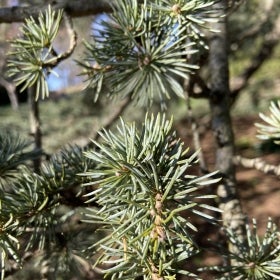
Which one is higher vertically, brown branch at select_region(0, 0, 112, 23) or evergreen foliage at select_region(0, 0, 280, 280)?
brown branch at select_region(0, 0, 112, 23)

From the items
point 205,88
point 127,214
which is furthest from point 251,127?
point 127,214

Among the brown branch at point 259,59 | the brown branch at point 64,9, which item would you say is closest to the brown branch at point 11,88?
the brown branch at point 64,9

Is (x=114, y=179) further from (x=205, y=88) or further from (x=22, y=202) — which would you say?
(x=205, y=88)

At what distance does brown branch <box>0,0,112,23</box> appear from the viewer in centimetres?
61

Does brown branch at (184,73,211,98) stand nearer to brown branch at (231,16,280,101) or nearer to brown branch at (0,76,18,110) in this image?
brown branch at (231,16,280,101)

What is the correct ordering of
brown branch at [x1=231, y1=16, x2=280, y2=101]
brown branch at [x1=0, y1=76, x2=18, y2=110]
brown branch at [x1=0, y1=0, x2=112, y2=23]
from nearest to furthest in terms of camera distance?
brown branch at [x1=0, y1=0, x2=112, y2=23], brown branch at [x1=231, y1=16, x2=280, y2=101], brown branch at [x1=0, y1=76, x2=18, y2=110]

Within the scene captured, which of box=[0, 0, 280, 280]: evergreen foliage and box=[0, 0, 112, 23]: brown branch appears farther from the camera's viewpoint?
box=[0, 0, 112, 23]: brown branch

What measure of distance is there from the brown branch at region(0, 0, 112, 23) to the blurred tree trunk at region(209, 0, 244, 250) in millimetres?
191

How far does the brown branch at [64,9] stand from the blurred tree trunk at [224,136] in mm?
191

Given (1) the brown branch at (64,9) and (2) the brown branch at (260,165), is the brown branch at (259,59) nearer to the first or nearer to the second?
(2) the brown branch at (260,165)

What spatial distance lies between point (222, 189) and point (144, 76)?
0.80 feet

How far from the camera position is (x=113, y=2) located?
0.60 m

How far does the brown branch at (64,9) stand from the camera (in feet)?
1.99

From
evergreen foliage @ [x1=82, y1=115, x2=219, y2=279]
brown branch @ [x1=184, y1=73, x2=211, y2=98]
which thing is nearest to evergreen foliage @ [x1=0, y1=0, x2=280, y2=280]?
evergreen foliage @ [x1=82, y1=115, x2=219, y2=279]
